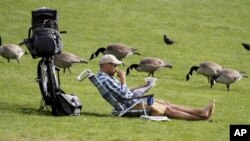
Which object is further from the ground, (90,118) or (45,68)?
(45,68)

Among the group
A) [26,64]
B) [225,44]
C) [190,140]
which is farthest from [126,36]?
[190,140]

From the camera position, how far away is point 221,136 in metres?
14.1

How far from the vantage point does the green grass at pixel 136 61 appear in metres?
14.1

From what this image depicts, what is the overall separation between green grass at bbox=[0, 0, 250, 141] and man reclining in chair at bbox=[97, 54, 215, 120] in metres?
0.40

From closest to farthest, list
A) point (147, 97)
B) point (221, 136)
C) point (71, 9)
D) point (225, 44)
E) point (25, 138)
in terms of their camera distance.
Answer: point (25, 138), point (221, 136), point (147, 97), point (225, 44), point (71, 9)

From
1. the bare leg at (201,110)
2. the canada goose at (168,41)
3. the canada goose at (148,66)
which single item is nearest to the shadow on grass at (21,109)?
the bare leg at (201,110)

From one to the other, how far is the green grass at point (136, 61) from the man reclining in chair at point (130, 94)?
40 centimetres

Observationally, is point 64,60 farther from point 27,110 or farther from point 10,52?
point 27,110

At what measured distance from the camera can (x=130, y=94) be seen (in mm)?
15469

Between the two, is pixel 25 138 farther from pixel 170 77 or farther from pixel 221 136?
pixel 170 77

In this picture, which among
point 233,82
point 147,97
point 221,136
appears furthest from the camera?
point 233,82

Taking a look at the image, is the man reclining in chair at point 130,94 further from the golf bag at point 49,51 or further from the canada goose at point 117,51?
the canada goose at point 117,51

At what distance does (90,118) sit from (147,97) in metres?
1.36

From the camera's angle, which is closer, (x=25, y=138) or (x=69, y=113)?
(x=25, y=138)
